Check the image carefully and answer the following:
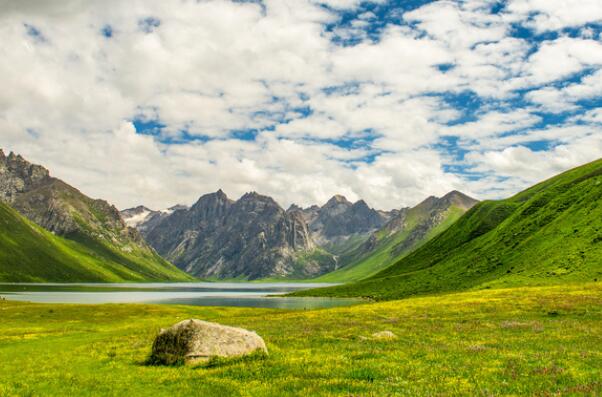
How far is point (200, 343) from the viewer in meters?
29.6

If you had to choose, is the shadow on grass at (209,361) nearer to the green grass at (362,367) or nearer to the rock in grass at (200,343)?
the rock in grass at (200,343)

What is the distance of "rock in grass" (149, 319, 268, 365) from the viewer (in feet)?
95.2

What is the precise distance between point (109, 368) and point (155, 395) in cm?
1009

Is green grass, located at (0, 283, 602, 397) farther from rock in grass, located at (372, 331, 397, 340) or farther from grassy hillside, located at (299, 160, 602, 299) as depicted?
grassy hillside, located at (299, 160, 602, 299)

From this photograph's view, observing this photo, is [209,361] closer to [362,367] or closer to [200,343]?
[200,343]

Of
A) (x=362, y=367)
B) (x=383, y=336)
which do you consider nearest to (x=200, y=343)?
(x=362, y=367)

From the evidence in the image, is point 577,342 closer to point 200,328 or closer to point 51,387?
point 200,328

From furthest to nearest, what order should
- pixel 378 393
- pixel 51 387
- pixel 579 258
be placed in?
1. pixel 579 258
2. pixel 51 387
3. pixel 378 393

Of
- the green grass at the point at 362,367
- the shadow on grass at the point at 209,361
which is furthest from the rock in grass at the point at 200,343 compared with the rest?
the green grass at the point at 362,367

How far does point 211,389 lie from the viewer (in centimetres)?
2095

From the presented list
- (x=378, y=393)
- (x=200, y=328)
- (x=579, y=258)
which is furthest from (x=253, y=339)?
(x=579, y=258)

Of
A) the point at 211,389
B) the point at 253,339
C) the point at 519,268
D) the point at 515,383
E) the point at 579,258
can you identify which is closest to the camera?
the point at 515,383

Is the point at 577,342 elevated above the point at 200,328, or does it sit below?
below

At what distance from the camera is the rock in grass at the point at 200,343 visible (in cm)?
2903
